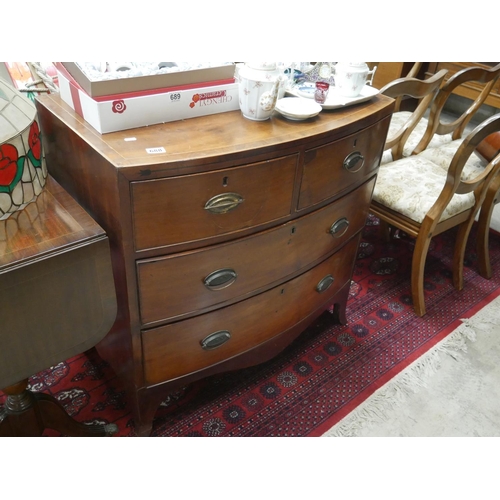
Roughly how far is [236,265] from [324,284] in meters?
0.47

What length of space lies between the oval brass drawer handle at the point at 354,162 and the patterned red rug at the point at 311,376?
756 millimetres

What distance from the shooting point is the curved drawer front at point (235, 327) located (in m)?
1.22

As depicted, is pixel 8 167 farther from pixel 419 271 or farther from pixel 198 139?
pixel 419 271

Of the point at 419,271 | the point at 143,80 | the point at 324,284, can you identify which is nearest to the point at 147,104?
the point at 143,80

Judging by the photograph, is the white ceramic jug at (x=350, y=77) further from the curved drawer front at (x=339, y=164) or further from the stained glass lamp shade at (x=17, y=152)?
the stained glass lamp shade at (x=17, y=152)

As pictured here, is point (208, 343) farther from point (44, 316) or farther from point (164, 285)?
point (44, 316)

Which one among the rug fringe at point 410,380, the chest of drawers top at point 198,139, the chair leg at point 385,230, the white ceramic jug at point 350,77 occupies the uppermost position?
the white ceramic jug at point 350,77

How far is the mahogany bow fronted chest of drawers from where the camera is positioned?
0.98 m

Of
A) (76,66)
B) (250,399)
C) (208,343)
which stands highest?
(76,66)

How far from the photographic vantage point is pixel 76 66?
0.98 m

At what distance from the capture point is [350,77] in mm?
1291

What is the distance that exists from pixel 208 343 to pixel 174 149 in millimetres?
562

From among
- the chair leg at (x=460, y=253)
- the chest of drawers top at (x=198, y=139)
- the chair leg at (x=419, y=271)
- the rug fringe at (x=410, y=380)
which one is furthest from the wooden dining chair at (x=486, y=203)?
the chest of drawers top at (x=198, y=139)
